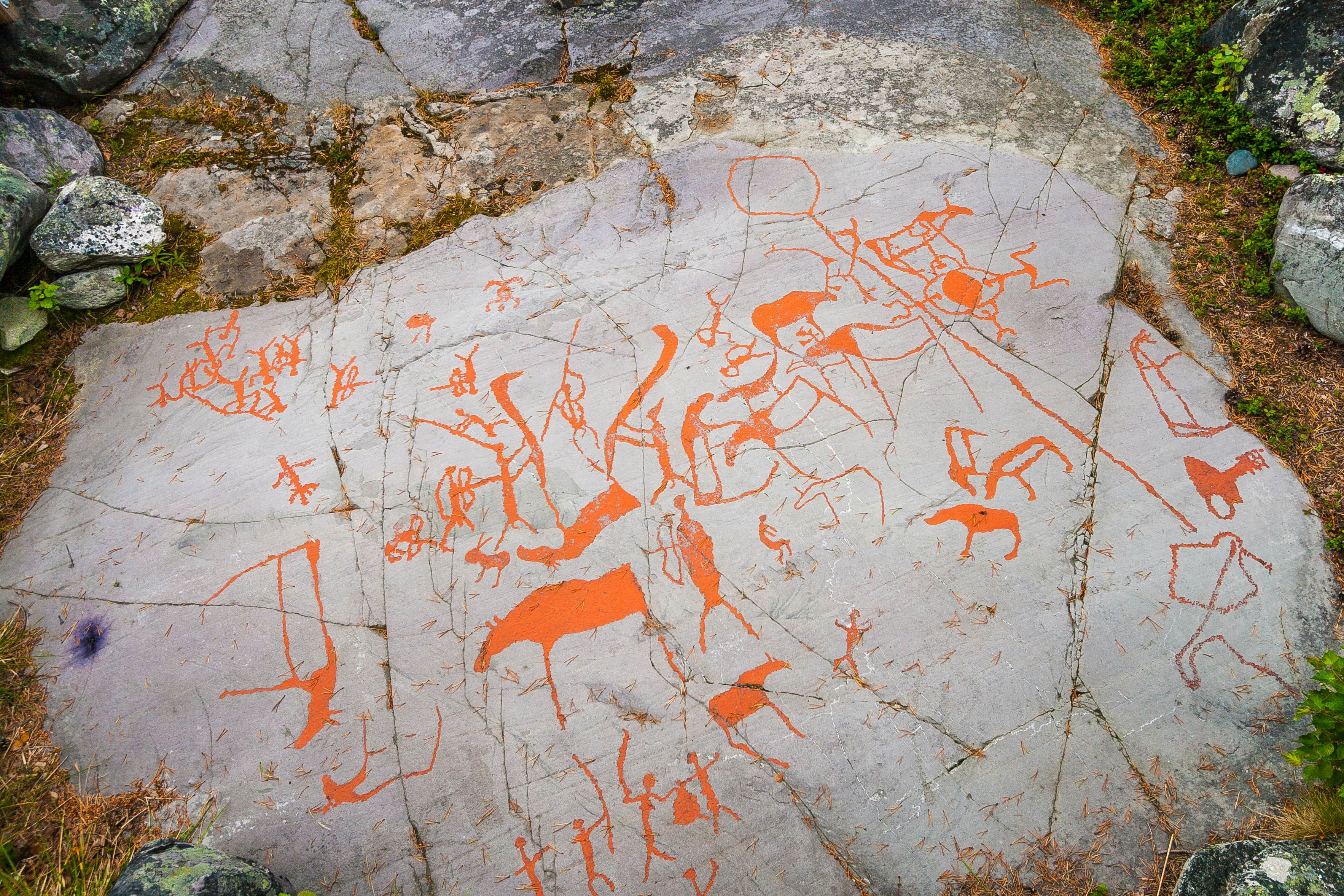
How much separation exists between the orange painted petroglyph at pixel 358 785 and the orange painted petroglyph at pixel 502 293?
6.75ft

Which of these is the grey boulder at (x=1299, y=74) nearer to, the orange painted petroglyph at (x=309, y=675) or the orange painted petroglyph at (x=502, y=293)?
the orange painted petroglyph at (x=502, y=293)

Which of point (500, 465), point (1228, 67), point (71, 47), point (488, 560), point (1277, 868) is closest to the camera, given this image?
point (1277, 868)

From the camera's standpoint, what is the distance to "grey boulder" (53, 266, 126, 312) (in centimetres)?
356

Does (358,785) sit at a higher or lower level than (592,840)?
higher

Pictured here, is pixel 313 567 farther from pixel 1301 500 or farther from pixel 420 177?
pixel 1301 500

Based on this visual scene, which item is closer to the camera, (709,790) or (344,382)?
(709,790)

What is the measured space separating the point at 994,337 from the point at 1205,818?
2.07 meters

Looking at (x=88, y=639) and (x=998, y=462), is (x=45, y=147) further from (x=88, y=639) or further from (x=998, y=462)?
(x=998, y=462)

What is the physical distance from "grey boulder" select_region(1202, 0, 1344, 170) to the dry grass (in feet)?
20.4

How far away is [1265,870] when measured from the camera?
2.15 metres

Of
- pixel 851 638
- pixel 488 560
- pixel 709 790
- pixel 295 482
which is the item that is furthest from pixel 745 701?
pixel 295 482

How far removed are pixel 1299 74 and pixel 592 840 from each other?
5.27 m

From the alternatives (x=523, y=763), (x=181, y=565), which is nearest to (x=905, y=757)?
(x=523, y=763)

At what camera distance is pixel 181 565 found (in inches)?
114
